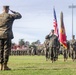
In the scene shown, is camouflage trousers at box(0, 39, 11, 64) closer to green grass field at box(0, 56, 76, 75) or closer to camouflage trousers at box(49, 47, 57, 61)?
green grass field at box(0, 56, 76, 75)

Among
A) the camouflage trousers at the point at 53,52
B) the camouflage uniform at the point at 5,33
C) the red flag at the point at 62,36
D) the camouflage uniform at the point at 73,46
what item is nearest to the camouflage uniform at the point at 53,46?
the camouflage trousers at the point at 53,52

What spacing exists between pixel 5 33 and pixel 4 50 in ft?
1.93

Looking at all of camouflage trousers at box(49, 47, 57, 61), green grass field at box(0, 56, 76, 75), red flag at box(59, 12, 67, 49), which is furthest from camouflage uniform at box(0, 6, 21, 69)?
red flag at box(59, 12, 67, 49)

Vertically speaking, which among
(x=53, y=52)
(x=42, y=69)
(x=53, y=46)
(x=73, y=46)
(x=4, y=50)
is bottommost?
(x=42, y=69)

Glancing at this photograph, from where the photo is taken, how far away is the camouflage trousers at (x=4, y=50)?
50.3ft

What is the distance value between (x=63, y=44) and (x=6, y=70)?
1990 cm

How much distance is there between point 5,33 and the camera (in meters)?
15.4

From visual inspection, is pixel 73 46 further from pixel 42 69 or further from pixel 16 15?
pixel 16 15

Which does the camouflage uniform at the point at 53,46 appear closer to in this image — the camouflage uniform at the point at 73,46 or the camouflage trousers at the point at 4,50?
the camouflage uniform at the point at 73,46

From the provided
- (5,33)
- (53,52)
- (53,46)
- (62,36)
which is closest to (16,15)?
(5,33)

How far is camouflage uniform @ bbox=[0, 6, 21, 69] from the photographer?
1535 cm

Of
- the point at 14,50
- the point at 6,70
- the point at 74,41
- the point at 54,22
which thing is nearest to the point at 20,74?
the point at 6,70

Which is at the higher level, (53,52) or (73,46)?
(73,46)

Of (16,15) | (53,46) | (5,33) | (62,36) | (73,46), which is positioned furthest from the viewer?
(62,36)
